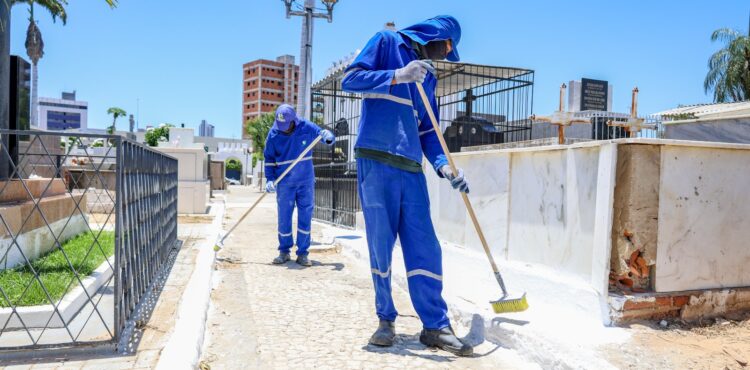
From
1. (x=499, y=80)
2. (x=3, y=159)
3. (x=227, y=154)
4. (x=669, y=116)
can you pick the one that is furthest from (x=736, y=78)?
(x=227, y=154)

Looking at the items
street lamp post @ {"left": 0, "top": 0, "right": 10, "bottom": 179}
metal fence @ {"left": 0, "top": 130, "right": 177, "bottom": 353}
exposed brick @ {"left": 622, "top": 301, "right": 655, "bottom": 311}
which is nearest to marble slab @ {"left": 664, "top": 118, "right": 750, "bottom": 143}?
exposed brick @ {"left": 622, "top": 301, "right": 655, "bottom": 311}

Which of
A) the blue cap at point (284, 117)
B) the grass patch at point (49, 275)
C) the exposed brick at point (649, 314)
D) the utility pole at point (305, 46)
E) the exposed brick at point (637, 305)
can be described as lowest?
the grass patch at point (49, 275)

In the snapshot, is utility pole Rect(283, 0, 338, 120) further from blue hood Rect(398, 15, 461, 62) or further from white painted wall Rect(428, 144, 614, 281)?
blue hood Rect(398, 15, 461, 62)

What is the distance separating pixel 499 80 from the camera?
1193 cm

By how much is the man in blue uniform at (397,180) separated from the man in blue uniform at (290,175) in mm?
3231

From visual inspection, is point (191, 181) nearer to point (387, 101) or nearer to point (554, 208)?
point (387, 101)

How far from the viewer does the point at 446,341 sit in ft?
11.2

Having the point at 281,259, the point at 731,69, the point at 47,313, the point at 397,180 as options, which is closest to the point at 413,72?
the point at 397,180

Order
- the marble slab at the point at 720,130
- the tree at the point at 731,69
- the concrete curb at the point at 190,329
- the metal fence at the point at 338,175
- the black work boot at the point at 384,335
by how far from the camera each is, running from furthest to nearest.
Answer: the tree at the point at 731,69 < the metal fence at the point at 338,175 < the marble slab at the point at 720,130 < the black work boot at the point at 384,335 < the concrete curb at the point at 190,329

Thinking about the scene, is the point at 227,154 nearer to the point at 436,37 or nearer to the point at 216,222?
the point at 216,222

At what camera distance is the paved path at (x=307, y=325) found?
3.30m

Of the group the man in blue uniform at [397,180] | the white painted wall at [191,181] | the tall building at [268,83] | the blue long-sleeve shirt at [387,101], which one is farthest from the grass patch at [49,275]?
the tall building at [268,83]

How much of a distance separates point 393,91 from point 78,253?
4278 millimetres

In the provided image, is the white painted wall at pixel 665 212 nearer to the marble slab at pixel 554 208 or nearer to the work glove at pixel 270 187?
the marble slab at pixel 554 208
